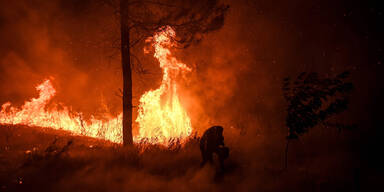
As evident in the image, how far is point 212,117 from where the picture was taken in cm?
1322

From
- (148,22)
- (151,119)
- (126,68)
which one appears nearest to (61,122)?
(151,119)

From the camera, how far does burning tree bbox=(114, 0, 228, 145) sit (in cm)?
819

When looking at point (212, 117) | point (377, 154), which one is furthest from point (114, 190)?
point (212, 117)

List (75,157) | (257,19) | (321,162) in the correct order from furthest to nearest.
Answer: (257,19), (321,162), (75,157)

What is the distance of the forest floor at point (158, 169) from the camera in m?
5.75

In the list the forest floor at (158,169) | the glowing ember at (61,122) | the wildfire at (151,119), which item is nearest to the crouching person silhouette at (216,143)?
the forest floor at (158,169)

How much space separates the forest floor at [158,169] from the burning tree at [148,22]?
163 centimetres

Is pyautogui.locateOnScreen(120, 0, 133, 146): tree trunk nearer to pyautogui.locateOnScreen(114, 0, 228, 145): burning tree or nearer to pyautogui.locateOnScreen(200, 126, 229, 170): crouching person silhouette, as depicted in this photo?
pyautogui.locateOnScreen(114, 0, 228, 145): burning tree

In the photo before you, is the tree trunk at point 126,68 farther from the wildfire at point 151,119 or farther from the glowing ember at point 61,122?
the wildfire at point 151,119

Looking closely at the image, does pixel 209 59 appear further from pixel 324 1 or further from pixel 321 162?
pixel 321 162

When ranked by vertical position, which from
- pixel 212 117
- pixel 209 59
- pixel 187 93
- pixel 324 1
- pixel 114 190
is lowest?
pixel 114 190

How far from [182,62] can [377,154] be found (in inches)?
356

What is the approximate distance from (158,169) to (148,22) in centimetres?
440

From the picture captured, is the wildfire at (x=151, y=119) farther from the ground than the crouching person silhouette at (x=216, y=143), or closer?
farther from the ground
